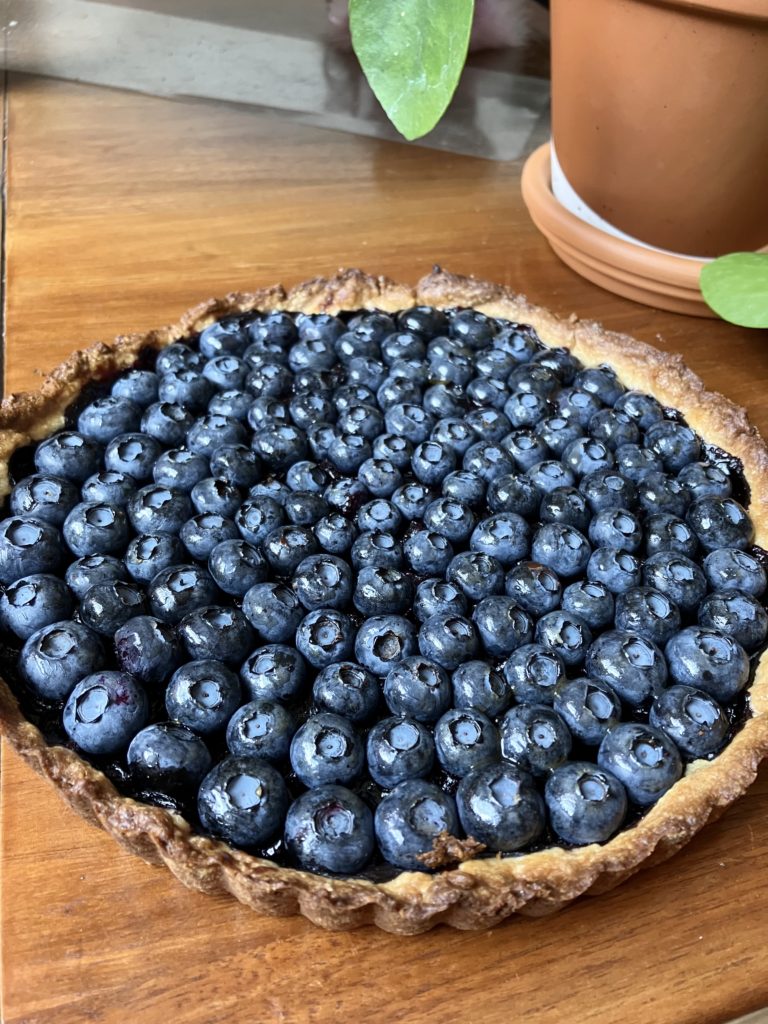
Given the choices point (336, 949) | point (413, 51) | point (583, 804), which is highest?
point (413, 51)

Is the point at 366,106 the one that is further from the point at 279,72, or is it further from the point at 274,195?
the point at 274,195

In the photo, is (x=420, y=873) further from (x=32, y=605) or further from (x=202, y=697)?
(x=32, y=605)

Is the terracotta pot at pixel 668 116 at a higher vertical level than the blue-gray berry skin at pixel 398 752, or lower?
higher

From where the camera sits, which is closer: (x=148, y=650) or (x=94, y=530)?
(x=148, y=650)

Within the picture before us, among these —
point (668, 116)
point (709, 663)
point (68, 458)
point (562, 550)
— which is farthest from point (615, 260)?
point (68, 458)

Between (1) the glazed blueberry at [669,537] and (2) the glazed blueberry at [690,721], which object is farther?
(1) the glazed blueberry at [669,537]

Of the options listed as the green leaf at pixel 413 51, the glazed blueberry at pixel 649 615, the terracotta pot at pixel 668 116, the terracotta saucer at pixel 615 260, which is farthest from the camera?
the terracotta saucer at pixel 615 260

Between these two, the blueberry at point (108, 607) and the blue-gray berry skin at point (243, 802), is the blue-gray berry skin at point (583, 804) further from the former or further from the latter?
the blueberry at point (108, 607)

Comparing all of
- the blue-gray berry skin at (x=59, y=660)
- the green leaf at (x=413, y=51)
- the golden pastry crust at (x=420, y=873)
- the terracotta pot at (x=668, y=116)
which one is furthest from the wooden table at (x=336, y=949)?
the green leaf at (x=413, y=51)

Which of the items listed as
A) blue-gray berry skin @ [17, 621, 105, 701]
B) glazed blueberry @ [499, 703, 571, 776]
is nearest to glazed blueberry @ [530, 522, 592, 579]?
glazed blueberry @ [499, 703, 571, 776]
